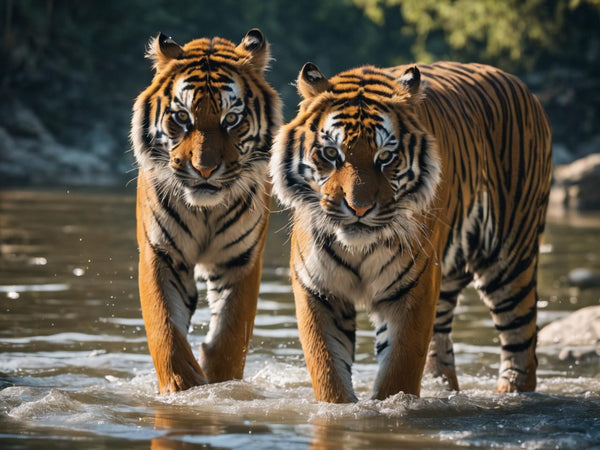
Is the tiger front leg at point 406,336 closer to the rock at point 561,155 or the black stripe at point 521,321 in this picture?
the black stripe at point 521,321

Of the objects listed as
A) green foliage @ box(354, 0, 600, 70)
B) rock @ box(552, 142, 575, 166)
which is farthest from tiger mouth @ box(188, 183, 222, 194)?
rock @ box(552, 142, 575, 166)

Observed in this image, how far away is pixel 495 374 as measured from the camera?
234 inches

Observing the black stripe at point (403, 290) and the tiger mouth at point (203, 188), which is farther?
the tiger mouth at point (203, 188)

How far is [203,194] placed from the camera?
4.59m

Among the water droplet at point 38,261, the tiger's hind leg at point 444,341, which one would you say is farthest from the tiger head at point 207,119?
the water droplet at point 38,261

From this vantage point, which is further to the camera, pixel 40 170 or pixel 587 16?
pixel 587 16

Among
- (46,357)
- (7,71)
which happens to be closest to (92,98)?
(7,71)

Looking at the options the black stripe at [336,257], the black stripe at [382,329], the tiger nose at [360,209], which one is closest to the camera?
the tiger nose at [360,209]

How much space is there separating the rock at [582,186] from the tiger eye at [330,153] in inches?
648

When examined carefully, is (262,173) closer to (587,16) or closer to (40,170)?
(40,170)

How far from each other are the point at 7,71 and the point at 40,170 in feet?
23.4

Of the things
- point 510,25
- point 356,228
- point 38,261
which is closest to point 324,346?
point 356,228

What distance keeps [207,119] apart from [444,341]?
1691 millimetres

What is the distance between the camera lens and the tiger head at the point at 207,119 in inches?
180
